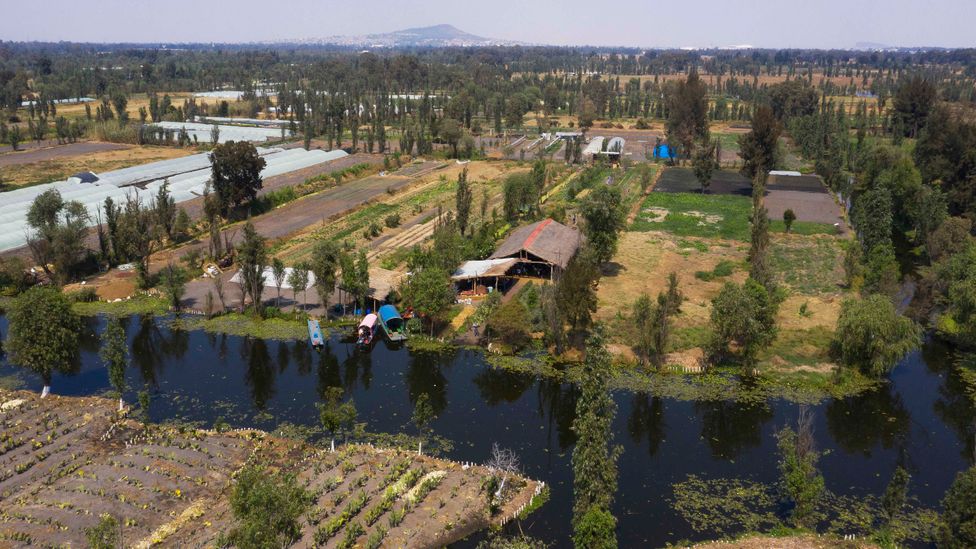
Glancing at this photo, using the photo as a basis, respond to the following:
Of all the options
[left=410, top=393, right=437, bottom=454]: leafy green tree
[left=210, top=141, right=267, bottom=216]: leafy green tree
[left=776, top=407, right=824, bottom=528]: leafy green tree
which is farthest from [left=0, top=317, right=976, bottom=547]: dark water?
[left=210, top=141, right=267, bottom=216]: leafy green tree

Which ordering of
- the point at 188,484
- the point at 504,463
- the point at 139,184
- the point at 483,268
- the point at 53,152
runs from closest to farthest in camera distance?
the point at 188,484 → the point at 504,463 → the point at 483,268 → the point at 139,184 → the point at 53,152

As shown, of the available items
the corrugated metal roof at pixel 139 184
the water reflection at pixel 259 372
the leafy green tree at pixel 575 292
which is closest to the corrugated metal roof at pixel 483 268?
the leafy green tree at pixel 575 292

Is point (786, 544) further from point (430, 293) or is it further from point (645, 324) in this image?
point (430, 293)

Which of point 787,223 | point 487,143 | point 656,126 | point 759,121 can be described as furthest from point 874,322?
point 656,126

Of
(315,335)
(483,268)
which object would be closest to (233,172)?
(483,268)

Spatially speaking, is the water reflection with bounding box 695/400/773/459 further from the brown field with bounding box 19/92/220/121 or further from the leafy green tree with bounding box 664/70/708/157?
the brown field with bounding box 19/92/220/121

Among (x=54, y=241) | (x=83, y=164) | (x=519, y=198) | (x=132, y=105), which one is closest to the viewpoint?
(x=54, y=241)
